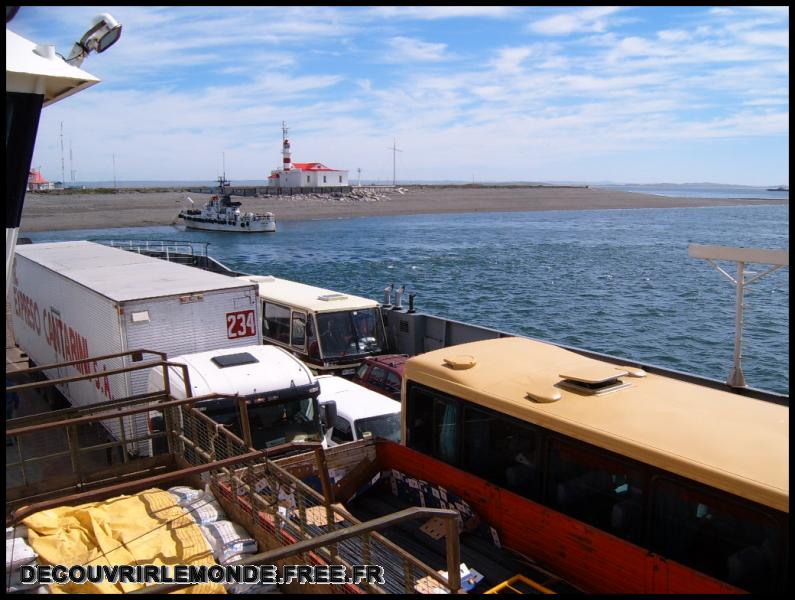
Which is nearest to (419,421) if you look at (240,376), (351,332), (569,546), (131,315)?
(569,546)

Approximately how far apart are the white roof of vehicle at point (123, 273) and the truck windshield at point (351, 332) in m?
2.91

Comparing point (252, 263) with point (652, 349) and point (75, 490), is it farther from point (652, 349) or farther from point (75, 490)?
point (75, 490)

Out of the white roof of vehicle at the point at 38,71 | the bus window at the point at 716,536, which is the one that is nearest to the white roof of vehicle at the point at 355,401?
the white roof of vehicle at the point at 38,71

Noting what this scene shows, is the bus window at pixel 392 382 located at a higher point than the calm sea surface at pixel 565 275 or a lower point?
higher

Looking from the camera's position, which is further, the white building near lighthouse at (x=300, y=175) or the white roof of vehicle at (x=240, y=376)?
the white building near lighthouse at (x=300, y=175)

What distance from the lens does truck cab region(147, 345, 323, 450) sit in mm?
9930

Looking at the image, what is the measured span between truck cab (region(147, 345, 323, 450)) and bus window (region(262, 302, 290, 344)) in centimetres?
678

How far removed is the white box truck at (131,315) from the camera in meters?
12.1

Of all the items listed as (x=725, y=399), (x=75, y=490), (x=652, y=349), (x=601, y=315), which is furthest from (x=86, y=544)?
(x=601, y=315)

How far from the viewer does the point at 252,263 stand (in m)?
62.0

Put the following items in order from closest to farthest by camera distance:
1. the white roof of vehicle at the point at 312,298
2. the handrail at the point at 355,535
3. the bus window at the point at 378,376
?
1. the handrail at the point at 355,535
2. the bus window at the point at 378,376
3. the white roof of vehicle at the point at 312,298

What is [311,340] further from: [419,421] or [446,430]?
[446,430]

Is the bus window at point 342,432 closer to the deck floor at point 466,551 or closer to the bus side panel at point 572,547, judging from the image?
the deck floor at point 466,551

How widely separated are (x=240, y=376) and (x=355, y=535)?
601cm
